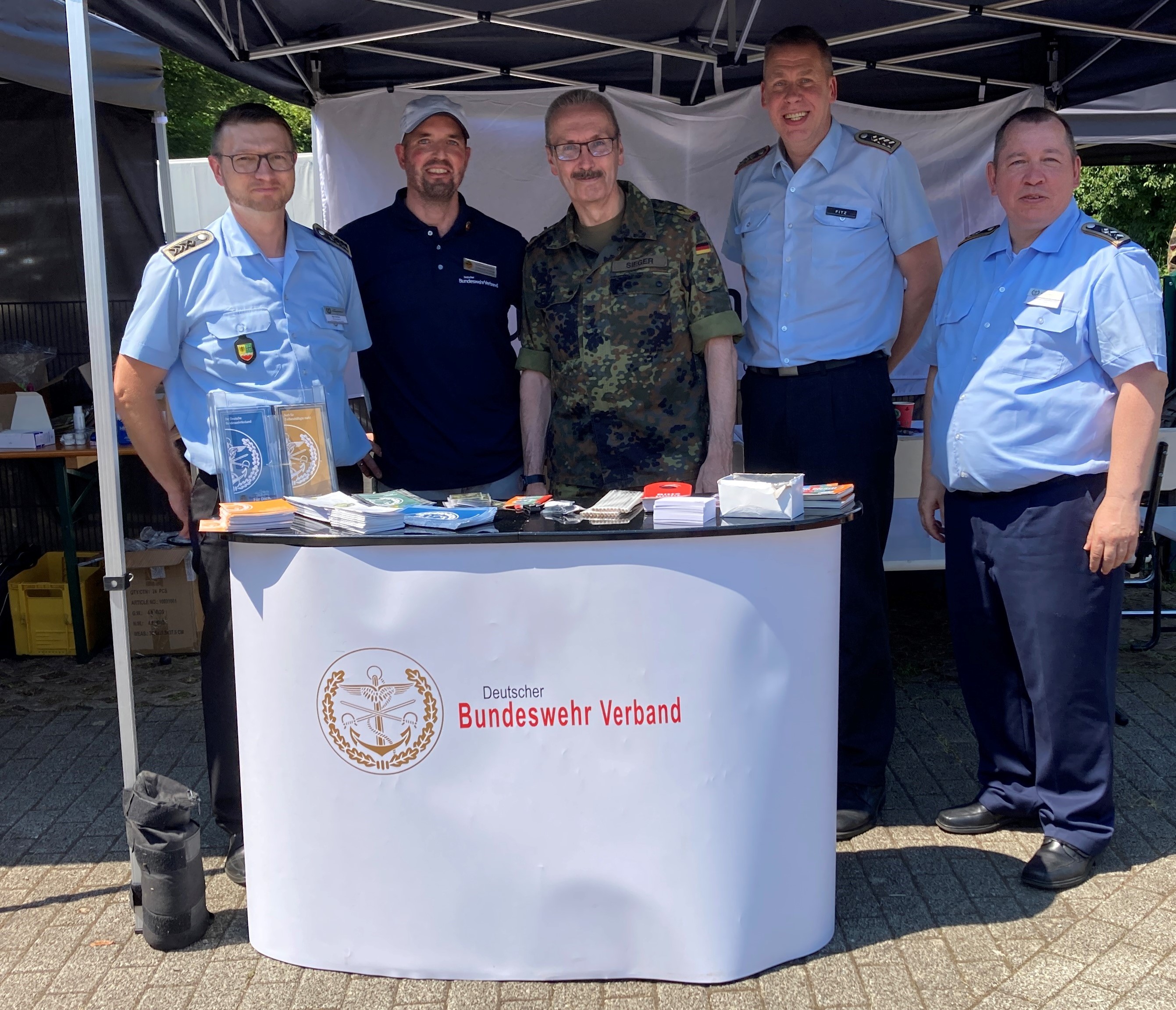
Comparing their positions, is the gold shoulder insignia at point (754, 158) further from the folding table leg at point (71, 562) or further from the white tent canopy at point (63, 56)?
the folding table leg at point (71, 562)

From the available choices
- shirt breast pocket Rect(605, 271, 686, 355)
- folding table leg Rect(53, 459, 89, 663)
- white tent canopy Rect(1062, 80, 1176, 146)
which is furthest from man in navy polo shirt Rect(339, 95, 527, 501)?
white tent canopy Rect(1062, 80, 1176, 146)

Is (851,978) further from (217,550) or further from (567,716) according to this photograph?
(217,550)

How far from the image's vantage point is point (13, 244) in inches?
216

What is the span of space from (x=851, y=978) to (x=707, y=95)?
3.91 m

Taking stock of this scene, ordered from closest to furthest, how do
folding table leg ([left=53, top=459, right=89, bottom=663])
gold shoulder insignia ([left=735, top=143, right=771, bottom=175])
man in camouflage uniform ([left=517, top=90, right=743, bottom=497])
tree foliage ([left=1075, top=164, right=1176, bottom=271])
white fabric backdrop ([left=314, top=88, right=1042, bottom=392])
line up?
man in camouflage uniform ([left=517, top=90, right=743, bottom=497])
gold shoulder insignia ([left=735, top=143, right=771, bottom=175])
white fabric backdrop ([left=314, top=88, right=1042, bottom=392])
folding table leg ([left=53, top=459, right=89, bottom=663])
tree foliage ([left=1075, top=164, right=1176, bottom=271])

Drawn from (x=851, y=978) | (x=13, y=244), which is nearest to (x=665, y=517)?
(x=851, y=978)

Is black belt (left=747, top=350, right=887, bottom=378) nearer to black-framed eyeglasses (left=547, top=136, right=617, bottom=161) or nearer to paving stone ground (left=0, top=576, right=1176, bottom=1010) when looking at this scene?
black-framed eyeglasses (left=547, top=136, right=617, bottom=161)

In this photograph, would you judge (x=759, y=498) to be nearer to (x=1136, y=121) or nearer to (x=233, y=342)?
(x=233, y=342)

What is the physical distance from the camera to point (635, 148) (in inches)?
190

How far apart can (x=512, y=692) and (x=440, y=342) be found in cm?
130

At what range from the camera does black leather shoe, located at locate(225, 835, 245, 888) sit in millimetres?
2768

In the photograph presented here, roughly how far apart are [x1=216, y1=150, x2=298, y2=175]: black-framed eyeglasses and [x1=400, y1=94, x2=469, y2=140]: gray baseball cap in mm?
553

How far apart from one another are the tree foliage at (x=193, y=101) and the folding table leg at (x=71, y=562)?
27.3 ft

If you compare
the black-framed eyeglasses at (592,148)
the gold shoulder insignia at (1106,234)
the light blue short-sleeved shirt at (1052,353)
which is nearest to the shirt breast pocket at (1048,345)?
the light blue short-sleeved shirt at (1052,353)
